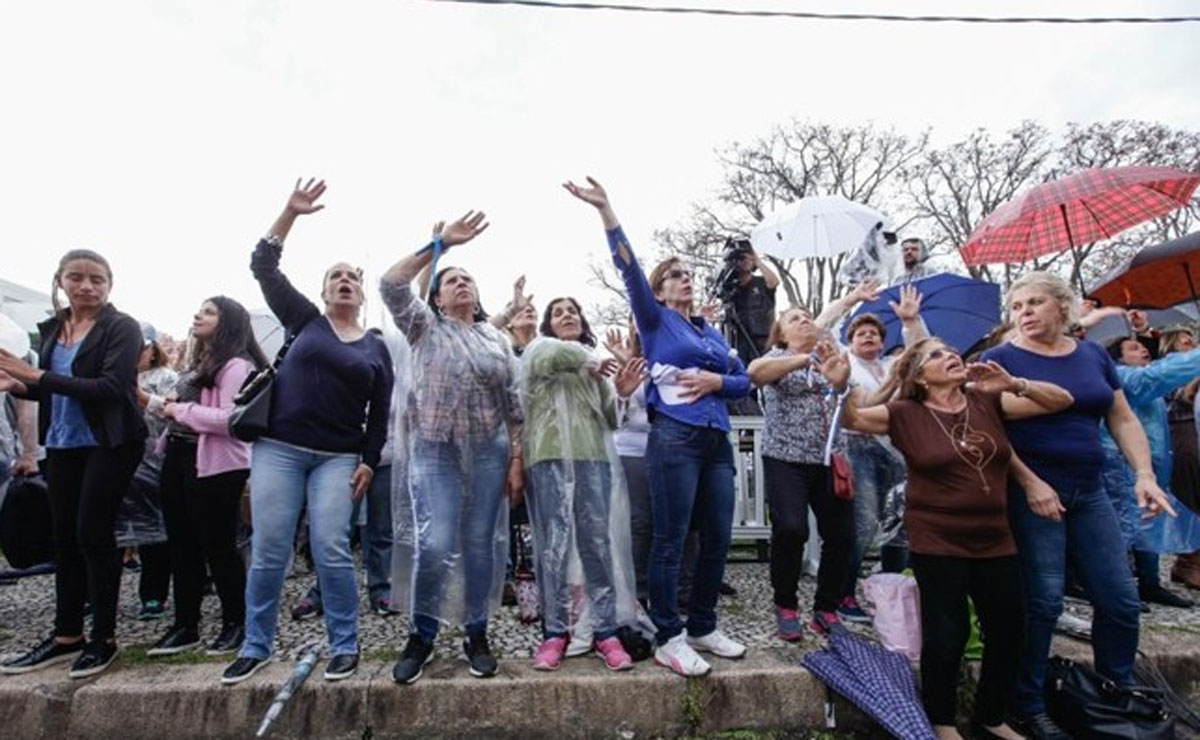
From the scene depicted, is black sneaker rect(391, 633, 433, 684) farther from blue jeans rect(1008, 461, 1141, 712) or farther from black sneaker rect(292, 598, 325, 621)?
blue jeans rect(1008, 461, 1141, 712)

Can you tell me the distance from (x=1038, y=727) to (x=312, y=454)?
318 centimetres

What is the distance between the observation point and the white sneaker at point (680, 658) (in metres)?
2.78

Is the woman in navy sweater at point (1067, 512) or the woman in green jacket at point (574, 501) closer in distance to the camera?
the woman in navy sweater at point (1067, 512)

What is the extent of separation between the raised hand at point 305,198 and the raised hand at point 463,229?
2.08ft

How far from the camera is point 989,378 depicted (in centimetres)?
261

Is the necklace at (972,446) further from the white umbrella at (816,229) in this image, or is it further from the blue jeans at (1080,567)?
the white umbrella at (816,229)

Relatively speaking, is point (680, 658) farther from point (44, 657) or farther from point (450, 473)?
point (44, 657)

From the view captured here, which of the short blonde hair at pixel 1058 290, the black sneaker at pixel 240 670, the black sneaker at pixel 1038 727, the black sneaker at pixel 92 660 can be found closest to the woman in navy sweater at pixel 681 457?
the black sneaker at pixel 1038 727

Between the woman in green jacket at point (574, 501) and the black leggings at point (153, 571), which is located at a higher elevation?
the woman in green jacket at point (574, 501)

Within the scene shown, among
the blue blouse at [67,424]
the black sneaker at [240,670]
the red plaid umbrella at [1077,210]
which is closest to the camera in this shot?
the black sneaker at [240,670]

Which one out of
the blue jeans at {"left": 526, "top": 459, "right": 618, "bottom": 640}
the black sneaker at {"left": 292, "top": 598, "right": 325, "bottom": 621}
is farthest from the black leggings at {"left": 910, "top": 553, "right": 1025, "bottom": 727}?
the black sneaker at {"left": 292, "top": 598, "right": 325, "bottom": 621}

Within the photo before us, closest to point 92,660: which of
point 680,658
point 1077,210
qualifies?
point 680,658

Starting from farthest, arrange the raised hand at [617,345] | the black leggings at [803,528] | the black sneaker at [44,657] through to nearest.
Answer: the raised hand at [617,345] → the black leggings at [803,528] → the black sneaker at [44,657]

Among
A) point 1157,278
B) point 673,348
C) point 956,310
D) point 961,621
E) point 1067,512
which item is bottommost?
point 961,621
